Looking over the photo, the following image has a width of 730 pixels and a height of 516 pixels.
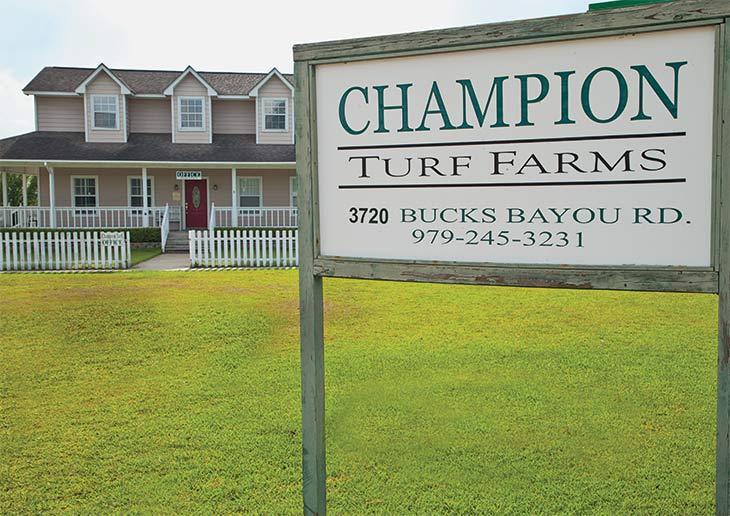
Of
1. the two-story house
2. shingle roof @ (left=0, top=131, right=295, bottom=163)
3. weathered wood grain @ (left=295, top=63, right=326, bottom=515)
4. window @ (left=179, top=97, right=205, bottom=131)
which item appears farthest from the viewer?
window @ (left=179, top=97, right=205, bottom=131)

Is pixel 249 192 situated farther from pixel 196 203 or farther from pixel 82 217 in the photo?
pixel 82 217

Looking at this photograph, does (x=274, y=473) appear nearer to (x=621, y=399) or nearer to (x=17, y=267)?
(x=621, y=399)

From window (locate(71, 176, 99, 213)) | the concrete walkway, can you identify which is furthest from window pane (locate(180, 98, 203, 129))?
the concrete walkway

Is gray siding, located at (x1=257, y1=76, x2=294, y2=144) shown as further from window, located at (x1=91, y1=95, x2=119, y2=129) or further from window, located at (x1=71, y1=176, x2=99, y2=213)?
window, located at (x1=71, y1=176, x2=99, y2=213)

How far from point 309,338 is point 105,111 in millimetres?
29782

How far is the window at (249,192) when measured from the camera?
31.0 meters

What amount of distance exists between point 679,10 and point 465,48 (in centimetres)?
91

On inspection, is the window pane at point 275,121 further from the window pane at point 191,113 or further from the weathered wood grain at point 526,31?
the weathered wood grain at point 526,31

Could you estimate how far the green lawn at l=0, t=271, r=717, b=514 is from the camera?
467 cm

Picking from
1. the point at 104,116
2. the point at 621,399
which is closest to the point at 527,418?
the point at 621,399

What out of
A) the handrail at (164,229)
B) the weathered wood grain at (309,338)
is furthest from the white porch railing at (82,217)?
the weathered wood grain at (309,338)

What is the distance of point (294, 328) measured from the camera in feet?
Result: 33.9

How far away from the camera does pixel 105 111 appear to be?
30.2 meters

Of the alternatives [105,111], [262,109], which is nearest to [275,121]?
[262,109]
